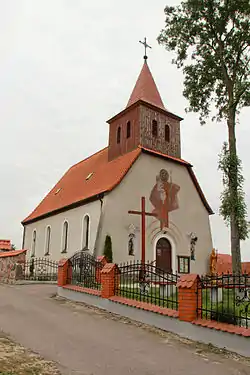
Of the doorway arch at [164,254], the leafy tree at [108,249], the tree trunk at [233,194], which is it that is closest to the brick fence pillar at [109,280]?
the tree trunk at [233,194]

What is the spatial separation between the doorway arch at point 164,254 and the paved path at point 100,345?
31.5 ft

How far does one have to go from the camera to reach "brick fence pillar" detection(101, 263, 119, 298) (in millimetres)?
10820

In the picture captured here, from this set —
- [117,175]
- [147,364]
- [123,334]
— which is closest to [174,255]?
[117,175]

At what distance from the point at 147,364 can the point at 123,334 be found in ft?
6.72

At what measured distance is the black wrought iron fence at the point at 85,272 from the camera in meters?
12.4

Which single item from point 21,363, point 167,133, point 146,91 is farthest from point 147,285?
point 146,91

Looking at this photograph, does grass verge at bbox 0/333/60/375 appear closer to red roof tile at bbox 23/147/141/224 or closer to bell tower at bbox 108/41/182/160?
red roof tile at bbox 23/147/141/224

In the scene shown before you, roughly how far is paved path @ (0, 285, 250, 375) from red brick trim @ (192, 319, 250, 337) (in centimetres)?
53

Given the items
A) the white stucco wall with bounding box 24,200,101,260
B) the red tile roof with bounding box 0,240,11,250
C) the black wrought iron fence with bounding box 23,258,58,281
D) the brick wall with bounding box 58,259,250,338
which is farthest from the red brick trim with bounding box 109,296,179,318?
the red tile roof with bounding box 0,240,11,250

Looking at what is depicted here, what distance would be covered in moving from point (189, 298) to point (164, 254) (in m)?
12.3

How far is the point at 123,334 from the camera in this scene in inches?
327

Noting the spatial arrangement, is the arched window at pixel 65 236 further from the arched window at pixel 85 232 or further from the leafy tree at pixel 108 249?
the leafy tree at pixel 108 249

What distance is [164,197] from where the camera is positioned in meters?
20.9

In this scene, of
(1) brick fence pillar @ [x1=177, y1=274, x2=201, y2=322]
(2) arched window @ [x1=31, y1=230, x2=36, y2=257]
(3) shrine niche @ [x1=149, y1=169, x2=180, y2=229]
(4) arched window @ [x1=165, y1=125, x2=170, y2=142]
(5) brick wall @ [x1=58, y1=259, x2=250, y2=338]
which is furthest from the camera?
(2) arched window @ [x1=31, y1=230, x2=36, y2=257]
